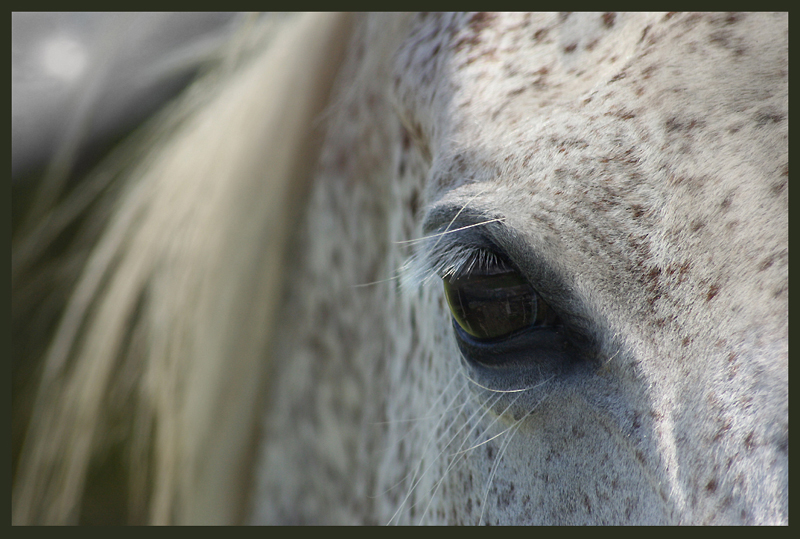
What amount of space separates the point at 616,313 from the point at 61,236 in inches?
46.5

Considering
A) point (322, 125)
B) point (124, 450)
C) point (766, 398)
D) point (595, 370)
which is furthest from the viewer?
point (124, 450)

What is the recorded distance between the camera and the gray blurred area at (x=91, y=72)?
1150 mm

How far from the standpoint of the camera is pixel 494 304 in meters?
0.61

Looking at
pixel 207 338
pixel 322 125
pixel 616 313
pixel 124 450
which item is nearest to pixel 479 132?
pixel 616 313

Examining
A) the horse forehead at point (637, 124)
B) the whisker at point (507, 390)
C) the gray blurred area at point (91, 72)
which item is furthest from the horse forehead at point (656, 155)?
the gray blurred area at point (91, 72)

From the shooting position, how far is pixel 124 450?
3.88 ft

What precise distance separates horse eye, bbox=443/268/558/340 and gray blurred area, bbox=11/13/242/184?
0.73 meters

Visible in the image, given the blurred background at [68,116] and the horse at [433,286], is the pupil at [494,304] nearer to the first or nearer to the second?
the horse at [433,286]

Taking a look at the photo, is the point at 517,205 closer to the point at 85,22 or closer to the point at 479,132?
the point at 479,132

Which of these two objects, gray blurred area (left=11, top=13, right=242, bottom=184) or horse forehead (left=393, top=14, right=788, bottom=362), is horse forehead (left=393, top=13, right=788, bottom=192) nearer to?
horse forehead (left=393, top=14, right=788, bottom=362)

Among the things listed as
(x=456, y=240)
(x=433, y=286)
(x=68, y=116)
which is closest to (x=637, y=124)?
(x=456, y=240)

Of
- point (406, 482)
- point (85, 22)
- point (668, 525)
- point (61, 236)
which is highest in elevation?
point (85, 22)

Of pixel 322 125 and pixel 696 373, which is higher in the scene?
pixel 322 125

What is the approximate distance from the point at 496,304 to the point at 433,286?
6.9 inches
